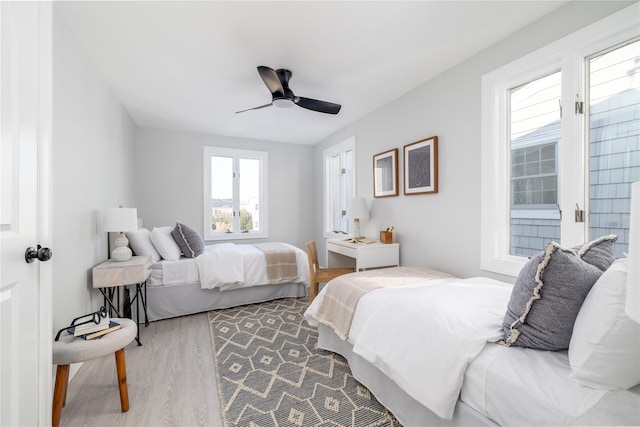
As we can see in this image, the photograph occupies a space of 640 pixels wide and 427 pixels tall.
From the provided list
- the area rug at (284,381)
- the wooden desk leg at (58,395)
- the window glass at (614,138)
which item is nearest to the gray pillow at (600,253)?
the window glass at (614,138)

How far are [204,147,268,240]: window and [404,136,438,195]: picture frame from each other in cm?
289

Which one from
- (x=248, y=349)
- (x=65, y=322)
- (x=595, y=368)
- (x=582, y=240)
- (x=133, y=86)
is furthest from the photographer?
(x=133, y=86)

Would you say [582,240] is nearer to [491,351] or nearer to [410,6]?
[491,351]

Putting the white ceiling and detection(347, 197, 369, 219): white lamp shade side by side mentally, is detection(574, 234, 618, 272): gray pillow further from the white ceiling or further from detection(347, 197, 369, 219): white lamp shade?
detection(347, 197, 369, 219): white lamp shade

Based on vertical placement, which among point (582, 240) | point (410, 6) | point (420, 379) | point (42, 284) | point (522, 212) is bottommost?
point (420, 379)

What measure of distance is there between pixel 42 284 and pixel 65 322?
113cm

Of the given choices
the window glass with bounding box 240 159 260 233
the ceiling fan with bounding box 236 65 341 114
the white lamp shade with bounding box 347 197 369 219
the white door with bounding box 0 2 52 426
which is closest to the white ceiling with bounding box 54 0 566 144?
the ceiling fan with bounding box 236 65 341 114

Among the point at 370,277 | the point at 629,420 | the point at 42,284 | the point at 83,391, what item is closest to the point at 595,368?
the point at 629,420

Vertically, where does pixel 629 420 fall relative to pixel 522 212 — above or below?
below

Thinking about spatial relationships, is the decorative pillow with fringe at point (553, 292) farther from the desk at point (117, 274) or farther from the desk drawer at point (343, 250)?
the desk at point (117, 274)

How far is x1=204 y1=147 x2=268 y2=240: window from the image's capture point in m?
4.86

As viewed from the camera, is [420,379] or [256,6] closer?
[420,379]

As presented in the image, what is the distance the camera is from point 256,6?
1.84 meters

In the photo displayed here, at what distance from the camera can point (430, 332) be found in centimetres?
135
